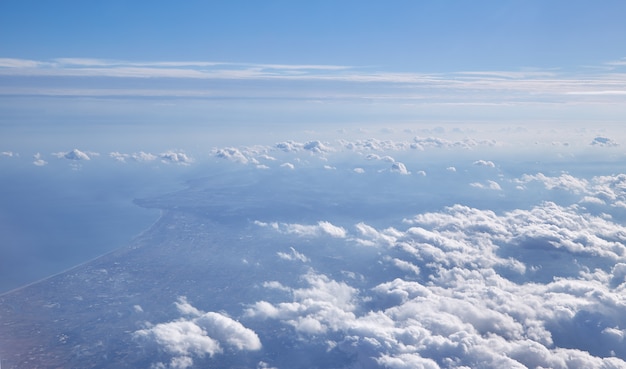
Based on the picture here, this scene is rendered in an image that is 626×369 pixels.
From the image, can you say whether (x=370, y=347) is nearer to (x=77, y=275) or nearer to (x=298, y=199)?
(x=77, y=275)

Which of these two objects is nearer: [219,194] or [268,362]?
[268,362]

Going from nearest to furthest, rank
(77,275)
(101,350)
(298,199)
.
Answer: (101,350), (77,275), (298,199)

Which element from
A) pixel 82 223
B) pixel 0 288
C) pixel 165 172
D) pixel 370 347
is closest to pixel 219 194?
pixel 82 223

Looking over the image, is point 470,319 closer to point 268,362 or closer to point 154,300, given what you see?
point 268,362

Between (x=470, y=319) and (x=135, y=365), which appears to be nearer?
(x=135, y=365)

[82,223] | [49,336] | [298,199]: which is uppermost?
[298,199]

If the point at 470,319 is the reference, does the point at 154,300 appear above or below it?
below

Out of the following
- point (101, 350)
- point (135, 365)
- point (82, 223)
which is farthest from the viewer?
point (82, 223)

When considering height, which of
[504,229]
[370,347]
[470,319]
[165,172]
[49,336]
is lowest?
[49,336]

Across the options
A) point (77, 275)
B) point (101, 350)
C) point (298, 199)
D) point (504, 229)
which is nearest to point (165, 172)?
point (298, 199)
